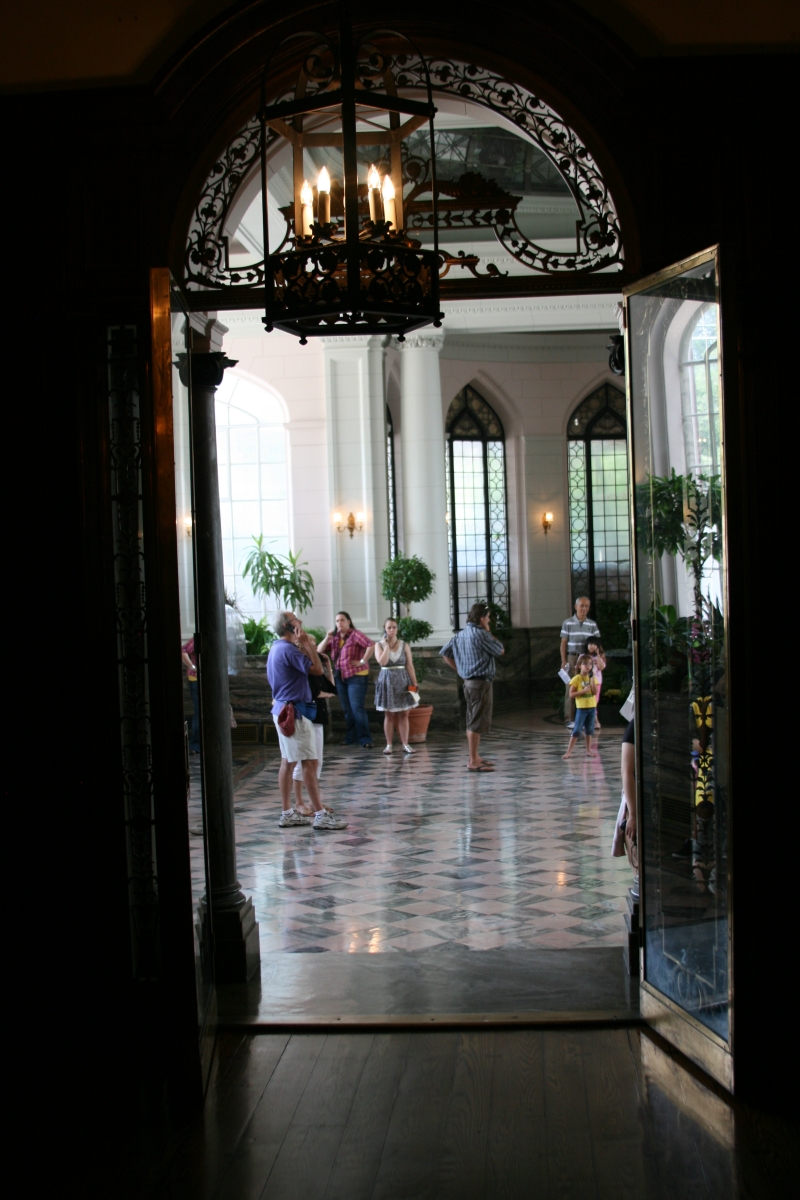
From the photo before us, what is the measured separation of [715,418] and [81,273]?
7.39 ft

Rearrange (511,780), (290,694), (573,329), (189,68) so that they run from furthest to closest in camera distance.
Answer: (573,329)
(511,780)
(290,694)
(189,68)

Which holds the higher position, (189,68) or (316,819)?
(189,68)

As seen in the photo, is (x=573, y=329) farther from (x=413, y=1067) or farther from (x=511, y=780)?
(x=413, y=1067)

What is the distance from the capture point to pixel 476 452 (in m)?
17.0

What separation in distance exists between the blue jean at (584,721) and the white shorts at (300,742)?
4022mm

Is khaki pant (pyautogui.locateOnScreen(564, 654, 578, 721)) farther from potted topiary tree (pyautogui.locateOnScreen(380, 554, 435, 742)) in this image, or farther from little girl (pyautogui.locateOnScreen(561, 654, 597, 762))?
potted topiary tree (pyautogui.locateOnScreen(380, 554, 435, 742))

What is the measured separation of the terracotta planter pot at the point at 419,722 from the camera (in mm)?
11828

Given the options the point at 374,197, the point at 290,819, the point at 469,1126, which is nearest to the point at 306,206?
the point at 374,197

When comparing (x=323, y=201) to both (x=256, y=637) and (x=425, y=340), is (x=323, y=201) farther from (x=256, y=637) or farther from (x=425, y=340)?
(x=425, y=340)

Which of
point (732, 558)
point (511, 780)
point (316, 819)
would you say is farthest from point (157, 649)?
point (511, 780)

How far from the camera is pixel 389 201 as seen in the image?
9.67ft

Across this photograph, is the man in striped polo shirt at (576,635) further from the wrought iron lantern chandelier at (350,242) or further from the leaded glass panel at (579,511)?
the wrought iron lantern chandelier at (350,242)

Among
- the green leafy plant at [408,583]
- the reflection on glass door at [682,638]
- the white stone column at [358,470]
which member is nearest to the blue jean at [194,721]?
the reflection on glass door at [682,638]

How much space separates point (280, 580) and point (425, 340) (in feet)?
11.2
